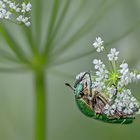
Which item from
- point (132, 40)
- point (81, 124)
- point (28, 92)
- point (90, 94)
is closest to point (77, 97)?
point (90, 94)

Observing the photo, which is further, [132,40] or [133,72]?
[132,40]

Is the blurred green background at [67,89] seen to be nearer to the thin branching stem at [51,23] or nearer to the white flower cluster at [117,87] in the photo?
the thin branching stem at [51,23]

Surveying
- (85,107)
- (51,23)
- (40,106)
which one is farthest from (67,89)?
(85,107)

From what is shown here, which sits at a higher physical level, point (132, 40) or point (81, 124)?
point (132, 40)

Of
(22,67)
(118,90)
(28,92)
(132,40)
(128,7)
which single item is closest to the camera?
(118,90)

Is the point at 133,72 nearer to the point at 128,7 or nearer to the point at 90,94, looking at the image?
the point at 90,94

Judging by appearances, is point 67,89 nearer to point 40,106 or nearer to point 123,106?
point 40,106

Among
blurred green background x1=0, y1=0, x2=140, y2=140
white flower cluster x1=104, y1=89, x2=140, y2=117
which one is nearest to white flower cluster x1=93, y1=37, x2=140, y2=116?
white flower cluster x1=104, y1=89, x2=140, y2=117

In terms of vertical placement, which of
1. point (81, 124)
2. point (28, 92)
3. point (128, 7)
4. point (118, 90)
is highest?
point (128, 7)
